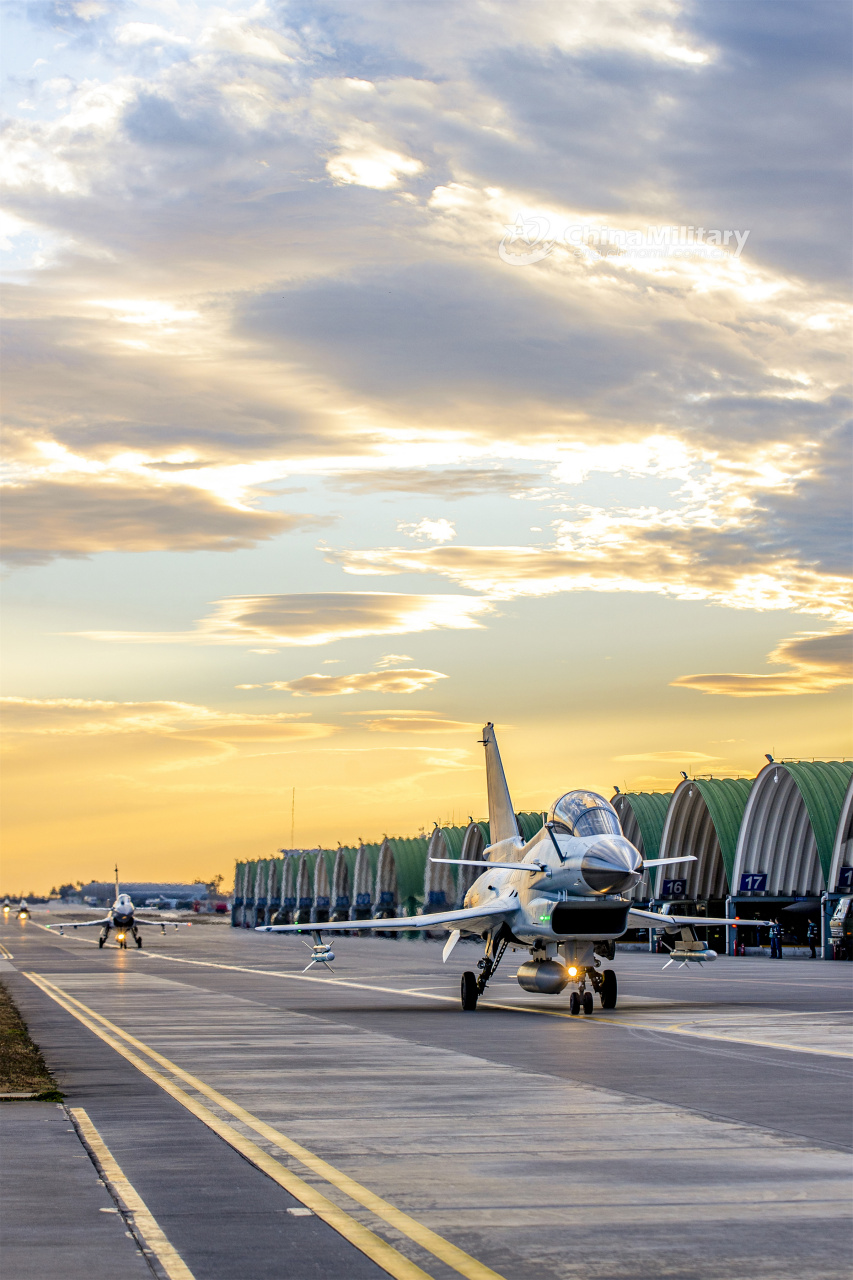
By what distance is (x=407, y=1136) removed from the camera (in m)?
12.8

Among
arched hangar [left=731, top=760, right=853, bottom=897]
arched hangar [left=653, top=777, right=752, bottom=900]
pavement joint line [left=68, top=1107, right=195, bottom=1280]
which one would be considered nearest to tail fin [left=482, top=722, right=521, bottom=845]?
pavement joint line [left=68, top=1107, right=195, bottom=1280]

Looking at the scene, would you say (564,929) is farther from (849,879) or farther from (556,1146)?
(849,879)

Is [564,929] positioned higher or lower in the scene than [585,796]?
lower

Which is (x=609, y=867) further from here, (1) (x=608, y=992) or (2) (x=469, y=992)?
(2) (x=469, y=992)

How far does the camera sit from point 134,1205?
9734mm

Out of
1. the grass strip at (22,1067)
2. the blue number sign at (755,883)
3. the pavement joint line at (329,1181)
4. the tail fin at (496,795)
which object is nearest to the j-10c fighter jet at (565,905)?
the tail fin at (496,795)

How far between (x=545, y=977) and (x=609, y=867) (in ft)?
11.9

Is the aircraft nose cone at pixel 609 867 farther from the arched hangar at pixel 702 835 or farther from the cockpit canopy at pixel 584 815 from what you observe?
the arched hangar at pixel 702 835

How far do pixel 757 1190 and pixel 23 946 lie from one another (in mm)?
76113

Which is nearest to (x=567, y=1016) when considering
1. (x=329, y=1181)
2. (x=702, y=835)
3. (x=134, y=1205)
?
(x=329, y=1181)

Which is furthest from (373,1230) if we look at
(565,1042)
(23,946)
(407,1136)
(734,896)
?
(23,946)

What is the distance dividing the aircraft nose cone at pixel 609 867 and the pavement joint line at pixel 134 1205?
628 inches

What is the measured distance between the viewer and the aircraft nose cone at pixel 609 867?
92.9ft

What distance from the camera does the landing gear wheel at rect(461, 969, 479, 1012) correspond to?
100 feet
